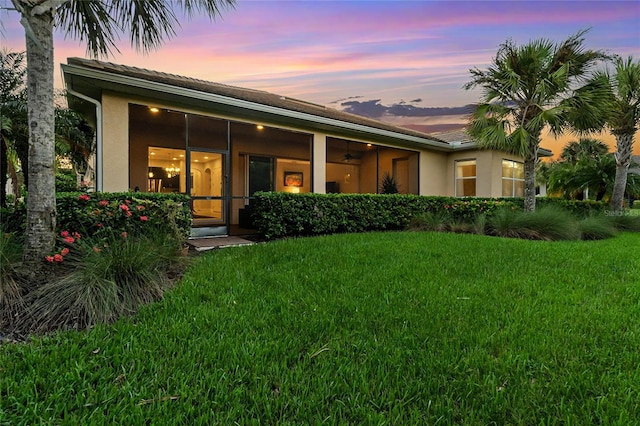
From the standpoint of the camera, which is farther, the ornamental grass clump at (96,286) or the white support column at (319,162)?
the white support column at (319,162)

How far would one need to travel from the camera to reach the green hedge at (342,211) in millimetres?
7230

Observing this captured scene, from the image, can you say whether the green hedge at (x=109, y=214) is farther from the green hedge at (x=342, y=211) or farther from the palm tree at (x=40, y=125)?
the green hedge at (x=342, y=211)

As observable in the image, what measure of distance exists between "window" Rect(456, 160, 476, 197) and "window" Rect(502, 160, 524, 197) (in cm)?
164

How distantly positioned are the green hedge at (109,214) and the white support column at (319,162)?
5265 mm

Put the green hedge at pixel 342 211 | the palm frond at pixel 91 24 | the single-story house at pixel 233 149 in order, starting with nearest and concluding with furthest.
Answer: the palm frond at pixel 91 24 → the single-story house at pixel 233 149 → the green hedge at pixel 342 211

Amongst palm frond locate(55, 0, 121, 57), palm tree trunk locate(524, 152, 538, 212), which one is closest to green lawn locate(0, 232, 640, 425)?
palm frond locate(55, 0, 121, 57)

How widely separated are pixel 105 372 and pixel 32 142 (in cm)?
294

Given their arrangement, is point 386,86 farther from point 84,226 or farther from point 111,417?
point 111,417

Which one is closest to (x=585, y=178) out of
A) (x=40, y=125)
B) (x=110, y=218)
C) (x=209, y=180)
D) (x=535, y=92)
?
(x=535, y=92)

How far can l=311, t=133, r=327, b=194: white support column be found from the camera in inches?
397

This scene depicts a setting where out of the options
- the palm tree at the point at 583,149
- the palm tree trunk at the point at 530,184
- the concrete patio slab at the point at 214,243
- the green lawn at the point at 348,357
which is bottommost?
the green lawn at the point at 348,357

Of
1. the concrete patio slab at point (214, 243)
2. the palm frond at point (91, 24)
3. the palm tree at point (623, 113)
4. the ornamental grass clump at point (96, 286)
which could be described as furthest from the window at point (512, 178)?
the ornamental grass clump at point (96, 286)

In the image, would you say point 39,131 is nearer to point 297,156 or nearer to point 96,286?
point 96,286

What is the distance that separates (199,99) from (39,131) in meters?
4.12
